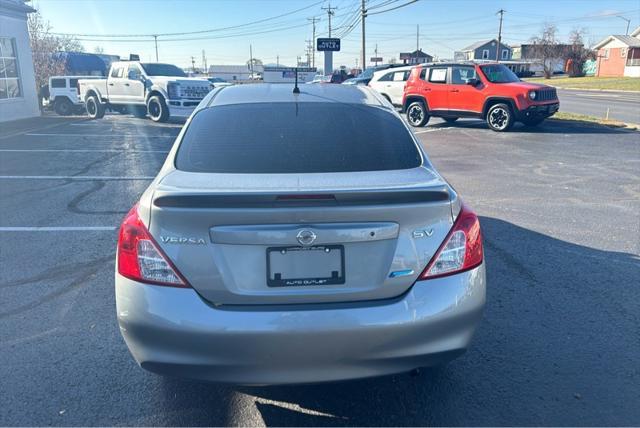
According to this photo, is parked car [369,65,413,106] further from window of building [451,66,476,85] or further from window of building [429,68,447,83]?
window of building [451,66,476,85]

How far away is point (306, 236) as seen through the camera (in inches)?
87.8

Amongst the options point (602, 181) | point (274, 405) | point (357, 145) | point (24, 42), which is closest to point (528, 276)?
point (357, 145)

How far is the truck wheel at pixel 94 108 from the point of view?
69.3 feet

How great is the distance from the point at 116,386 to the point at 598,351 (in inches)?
120

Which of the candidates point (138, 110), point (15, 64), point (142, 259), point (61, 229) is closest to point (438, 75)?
point (138, 110)

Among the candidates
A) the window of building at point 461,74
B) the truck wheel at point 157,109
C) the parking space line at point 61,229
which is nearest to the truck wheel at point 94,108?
the truck wheel at point 157,109

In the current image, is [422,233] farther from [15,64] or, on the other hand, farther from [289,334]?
[15,64]

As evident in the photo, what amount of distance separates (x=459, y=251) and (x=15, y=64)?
21261 millimetres

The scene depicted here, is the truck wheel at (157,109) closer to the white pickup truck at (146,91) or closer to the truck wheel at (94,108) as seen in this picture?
the white pickup truck at (146,91)

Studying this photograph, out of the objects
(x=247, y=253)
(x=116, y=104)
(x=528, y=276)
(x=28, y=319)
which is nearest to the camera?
(x=247, y=253)

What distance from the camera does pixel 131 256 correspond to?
Result: 7.81 ft

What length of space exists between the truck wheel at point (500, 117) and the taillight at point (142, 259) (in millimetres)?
13934

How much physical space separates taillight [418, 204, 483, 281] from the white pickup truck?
16901 millimetres

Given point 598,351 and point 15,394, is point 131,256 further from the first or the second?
point 598,351
